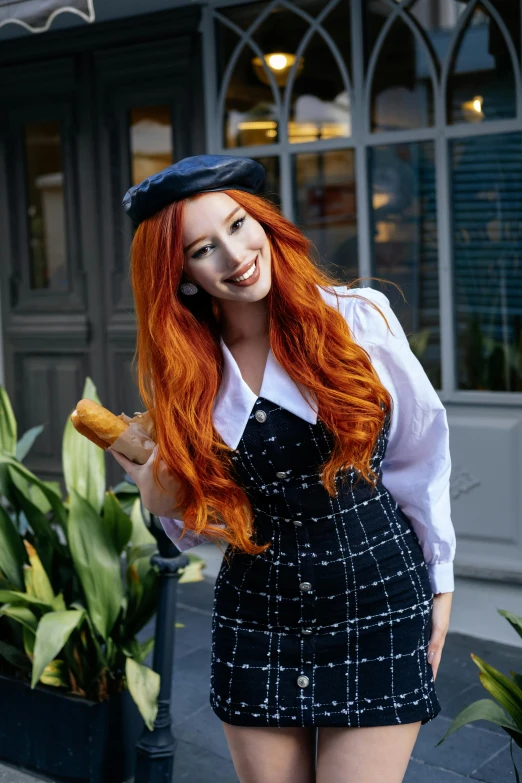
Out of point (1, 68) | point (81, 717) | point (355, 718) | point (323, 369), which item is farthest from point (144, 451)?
point (1, 68)

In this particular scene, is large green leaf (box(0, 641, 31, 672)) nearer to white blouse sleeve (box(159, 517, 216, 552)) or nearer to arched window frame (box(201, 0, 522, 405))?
white blouse sleeve (box(159, 517, 216, 552))

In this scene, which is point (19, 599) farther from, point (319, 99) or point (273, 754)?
point (319, 99)

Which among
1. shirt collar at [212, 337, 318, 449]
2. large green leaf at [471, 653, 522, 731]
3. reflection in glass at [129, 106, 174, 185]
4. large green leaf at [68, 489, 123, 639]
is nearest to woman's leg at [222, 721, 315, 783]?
shirt collar at [212, 337, 318, 449]

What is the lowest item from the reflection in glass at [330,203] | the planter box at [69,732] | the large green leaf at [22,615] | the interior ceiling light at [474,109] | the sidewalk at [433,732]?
the sidewalk at [433,732]

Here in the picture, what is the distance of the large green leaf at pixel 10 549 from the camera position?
11.0 ft

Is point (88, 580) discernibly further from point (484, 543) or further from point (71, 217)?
point (71, 217)

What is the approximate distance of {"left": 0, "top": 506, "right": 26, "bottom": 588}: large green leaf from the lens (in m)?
3.37

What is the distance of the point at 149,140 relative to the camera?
598 cm

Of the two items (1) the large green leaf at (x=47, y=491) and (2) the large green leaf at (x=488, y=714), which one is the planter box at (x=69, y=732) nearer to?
(1) the large green leaf at (x=47, y=491)

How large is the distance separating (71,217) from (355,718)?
16.3ft

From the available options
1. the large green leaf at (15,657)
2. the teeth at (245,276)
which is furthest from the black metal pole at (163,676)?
the teeth at (245,276)

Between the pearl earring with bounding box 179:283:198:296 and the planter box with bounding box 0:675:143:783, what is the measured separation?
5.65 ft

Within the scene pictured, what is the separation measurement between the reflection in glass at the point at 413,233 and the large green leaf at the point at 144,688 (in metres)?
2.51

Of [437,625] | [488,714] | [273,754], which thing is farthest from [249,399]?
[488,714]
